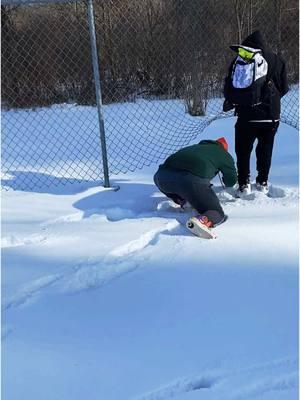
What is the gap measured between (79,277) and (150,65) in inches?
259

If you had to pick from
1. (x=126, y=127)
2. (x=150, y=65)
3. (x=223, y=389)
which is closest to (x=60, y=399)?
(x=223, y=389)

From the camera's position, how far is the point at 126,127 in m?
8.86

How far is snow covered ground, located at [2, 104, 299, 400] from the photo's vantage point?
93.1 inches

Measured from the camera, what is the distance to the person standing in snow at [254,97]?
4734 mm

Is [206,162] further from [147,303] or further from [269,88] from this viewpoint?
[147,303]

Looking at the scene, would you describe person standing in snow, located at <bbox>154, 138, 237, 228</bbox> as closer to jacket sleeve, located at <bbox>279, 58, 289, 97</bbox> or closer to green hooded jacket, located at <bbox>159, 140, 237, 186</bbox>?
green hooded jacket, located at <bbox>159, 140, 237, 186</bbox>

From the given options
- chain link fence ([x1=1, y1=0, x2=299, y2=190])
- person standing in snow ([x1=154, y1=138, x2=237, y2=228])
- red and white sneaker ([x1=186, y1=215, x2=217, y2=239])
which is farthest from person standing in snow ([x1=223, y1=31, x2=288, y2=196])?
chain link fence ([x1=1, y1=0, x2=299, y2=190])

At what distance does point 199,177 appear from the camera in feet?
14.4

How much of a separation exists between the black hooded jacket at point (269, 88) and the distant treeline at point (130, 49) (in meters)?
4.15

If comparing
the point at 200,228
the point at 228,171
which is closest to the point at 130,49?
the point at 228,171

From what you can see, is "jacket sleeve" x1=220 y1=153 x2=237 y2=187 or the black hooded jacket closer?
"jacket sleeve" x1=220 y1=153 x2=237 y2=187

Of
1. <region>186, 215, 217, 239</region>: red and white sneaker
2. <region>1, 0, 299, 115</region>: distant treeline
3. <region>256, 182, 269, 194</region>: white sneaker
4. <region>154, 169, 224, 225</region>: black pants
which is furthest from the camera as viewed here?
<region>1, 0, 299, 115</region>: distant treeline

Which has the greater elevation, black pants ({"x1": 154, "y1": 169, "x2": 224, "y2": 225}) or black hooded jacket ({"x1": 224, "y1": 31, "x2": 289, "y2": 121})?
black hooded jacket ({"x1": 224, "y1": 31, "x2": 289, "y2": 121})

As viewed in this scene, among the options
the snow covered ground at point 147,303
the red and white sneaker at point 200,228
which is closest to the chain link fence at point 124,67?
the snow covered ground at point 147,303
